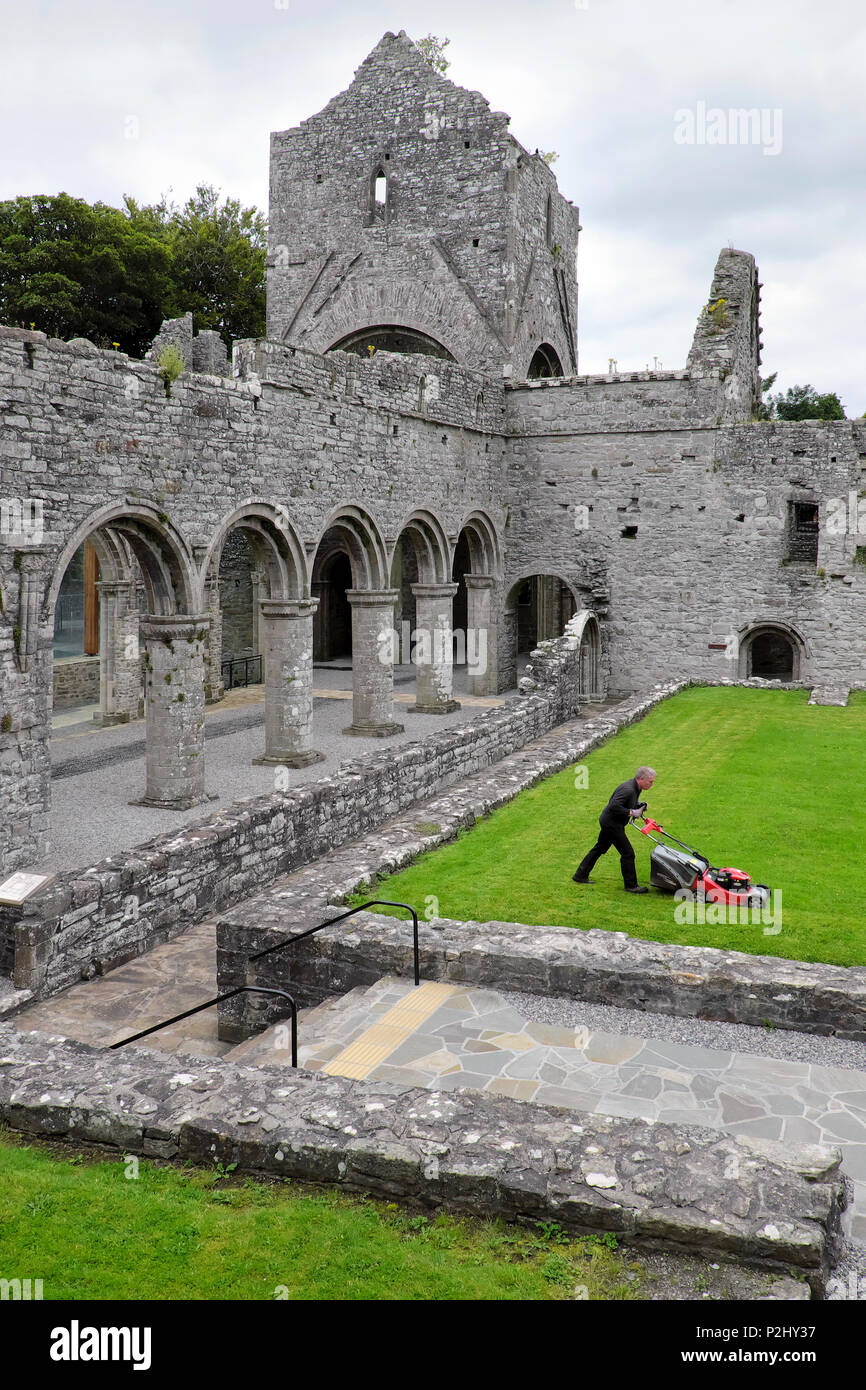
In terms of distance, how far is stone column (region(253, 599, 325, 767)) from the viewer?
1672 centimetres

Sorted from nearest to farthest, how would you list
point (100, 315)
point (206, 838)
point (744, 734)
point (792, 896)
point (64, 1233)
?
point (64, 1233)
point (792, 896)
point (206, 838)
point (744, 734)
point (100, 315)

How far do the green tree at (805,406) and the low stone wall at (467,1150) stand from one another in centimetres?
5010

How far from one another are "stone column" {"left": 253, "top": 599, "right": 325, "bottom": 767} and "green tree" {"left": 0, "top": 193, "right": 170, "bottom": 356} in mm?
17438

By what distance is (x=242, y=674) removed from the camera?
1056 inches

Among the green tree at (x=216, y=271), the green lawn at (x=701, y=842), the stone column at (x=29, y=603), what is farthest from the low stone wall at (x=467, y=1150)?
the green tree at (x=216, y=271)

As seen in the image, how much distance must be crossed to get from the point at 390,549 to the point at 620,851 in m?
11.5

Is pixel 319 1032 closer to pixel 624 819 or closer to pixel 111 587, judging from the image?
pixel 624 819

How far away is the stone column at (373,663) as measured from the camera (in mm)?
19406

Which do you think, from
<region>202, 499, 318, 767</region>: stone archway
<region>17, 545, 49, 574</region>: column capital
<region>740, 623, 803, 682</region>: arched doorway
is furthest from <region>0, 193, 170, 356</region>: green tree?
<region>17, 545, 49, 574</region>: column capital

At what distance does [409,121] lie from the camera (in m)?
25.4

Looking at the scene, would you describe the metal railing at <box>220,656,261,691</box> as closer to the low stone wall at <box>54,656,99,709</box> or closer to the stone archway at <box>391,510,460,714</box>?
the low stone wall at <box>54,656,99,709</box>

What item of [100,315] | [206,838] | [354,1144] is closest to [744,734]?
[206,838]
